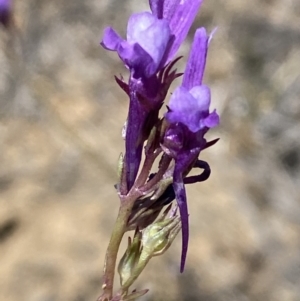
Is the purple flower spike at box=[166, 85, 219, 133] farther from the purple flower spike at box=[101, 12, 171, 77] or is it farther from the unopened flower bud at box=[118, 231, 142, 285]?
the unopened flower bud at box=[118, 231, 142, 285]

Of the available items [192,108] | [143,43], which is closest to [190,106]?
[192,108]

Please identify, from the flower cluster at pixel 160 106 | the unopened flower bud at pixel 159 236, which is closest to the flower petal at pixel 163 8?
the flower cluster at pixel 160 106

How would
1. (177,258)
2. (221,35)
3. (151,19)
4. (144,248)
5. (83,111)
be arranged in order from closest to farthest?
1. (151,19)
2. (144,248)
3. (177,258)
4. (83,111)
5. (221,35)

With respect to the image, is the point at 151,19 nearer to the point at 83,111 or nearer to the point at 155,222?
the point at 155,222

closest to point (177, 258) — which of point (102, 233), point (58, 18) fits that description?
point (102, 233)

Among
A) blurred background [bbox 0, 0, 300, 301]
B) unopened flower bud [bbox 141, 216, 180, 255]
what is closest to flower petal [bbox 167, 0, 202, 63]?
unopened flower bud [bbox 141, 216, 180, 255]

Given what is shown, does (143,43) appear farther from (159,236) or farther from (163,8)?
(159,236)
